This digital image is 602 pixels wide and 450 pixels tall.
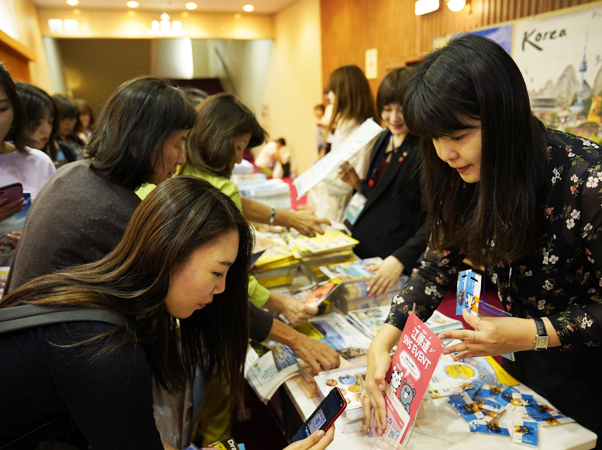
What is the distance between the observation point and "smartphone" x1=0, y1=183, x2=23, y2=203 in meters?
1.77

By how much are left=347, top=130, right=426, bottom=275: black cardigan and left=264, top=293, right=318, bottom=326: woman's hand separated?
0.57 meters

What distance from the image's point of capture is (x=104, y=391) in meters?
0.87

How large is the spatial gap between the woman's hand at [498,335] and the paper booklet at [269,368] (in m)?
0.61

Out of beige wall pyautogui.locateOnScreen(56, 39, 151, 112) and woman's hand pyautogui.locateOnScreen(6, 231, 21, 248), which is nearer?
woman's hand pyautogui.locateOnScreen(6, 231, 21, 248)

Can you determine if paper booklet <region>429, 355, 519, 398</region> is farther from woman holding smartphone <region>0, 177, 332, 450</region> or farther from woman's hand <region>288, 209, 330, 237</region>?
woman's hand <region>288, 209, 330, 237</region>

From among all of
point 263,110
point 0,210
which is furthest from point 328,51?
point 0,210

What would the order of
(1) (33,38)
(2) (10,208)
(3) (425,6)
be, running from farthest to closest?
(1) (33,38)
(3) (425,6)
(2) (10,208)

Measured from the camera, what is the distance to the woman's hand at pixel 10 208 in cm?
181

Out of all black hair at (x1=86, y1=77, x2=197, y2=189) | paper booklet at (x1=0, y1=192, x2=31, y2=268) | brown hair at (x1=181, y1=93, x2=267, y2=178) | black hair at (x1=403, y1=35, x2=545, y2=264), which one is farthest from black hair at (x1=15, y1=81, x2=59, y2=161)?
black hair at (x1=403, y1=35, x2=545, y2=264)

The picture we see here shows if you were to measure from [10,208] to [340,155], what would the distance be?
4.90 ft

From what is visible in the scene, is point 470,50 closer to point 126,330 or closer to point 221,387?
point 126,330

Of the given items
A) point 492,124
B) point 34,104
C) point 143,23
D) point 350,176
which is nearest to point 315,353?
point 492,124

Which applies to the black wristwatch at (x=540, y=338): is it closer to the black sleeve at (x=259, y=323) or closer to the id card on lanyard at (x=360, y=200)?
the black sleeve at (x=259, y=323)

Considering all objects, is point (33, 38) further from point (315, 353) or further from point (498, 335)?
point (498, 335)
